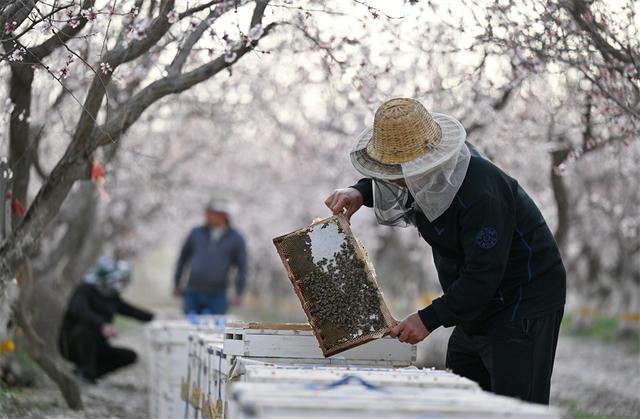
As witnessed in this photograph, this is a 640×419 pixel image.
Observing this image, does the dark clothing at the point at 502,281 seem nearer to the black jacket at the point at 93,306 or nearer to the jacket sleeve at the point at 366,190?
the jacket sleeve at the point at 366,190

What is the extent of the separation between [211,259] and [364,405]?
11.0 m

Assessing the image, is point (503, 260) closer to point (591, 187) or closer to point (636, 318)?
point (591, 187)

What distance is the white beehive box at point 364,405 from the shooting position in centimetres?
347

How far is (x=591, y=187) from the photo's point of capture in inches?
800

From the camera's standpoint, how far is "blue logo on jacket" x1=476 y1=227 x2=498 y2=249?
17.9ft

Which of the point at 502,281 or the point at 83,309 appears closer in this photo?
the point at 502,281

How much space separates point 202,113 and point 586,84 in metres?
7.31

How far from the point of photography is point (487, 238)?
5453mm

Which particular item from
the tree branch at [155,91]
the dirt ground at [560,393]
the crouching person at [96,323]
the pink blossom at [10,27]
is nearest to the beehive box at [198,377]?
the dirt ground at [560,393]

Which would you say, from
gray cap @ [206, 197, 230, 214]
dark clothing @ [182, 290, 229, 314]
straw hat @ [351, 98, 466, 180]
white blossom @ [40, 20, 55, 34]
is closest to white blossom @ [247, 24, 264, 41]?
white blossom @ [40, 20, 55, 34]

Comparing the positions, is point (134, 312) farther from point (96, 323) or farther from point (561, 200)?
point (561, 200)

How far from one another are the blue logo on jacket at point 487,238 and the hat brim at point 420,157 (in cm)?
43

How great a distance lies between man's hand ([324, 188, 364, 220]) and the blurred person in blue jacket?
8.19 metres

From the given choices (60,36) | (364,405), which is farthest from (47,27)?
(364,405)
